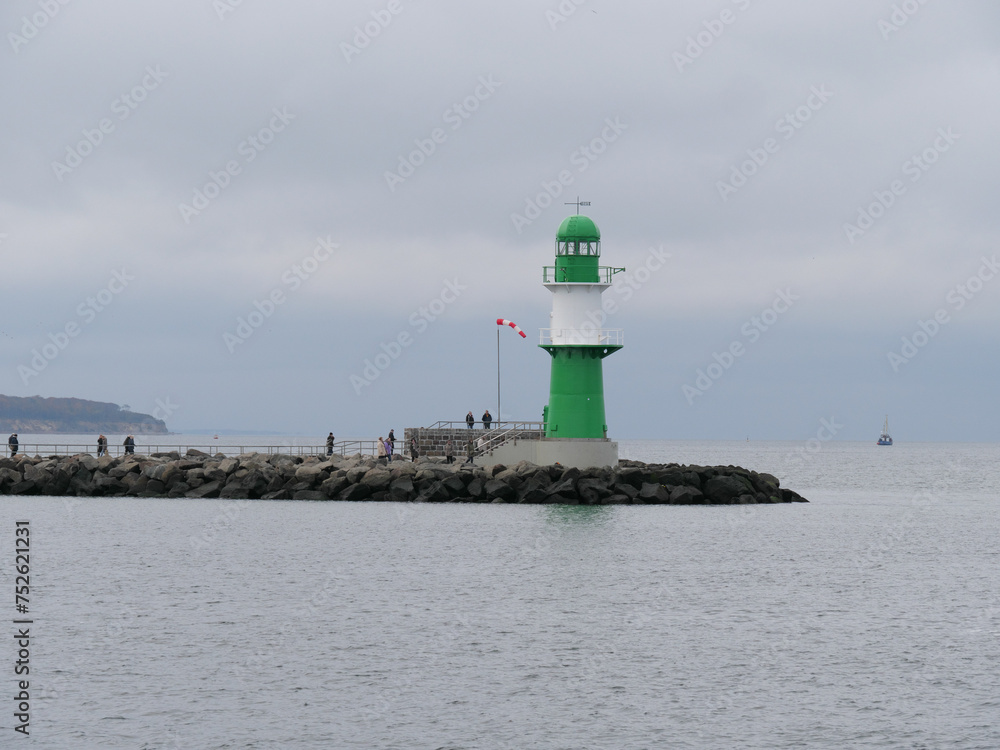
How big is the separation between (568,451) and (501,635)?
70.0 ft

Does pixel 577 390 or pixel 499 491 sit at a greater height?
pixel 577 390

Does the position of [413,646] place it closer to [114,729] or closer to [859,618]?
[114,729]

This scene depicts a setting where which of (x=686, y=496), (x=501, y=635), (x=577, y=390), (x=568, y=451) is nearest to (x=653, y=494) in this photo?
(x=686, y=496)

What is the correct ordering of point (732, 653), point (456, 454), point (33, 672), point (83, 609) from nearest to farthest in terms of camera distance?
point (33, 672)
point (732, 653)
point (83, 609)
point (456, 454)

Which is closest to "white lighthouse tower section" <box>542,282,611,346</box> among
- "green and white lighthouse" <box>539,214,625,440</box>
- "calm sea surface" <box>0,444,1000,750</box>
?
"green and white lighthouse" <box>539,214,625,440</box>

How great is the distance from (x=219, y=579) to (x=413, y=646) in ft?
26.5

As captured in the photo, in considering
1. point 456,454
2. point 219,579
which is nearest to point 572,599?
point 219,579

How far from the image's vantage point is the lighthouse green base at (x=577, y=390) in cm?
4188

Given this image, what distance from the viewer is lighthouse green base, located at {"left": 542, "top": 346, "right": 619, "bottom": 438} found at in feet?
137

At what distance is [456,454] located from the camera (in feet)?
148

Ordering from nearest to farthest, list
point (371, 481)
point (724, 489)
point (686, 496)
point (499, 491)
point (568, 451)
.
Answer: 1. point (499, 491)
2. point (568, 451)
3. point (371, 481)
4. point (686, 496)
5. point (724, 489)

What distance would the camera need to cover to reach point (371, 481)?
42.3 metres

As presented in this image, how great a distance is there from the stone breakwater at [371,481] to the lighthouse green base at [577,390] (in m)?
1.52

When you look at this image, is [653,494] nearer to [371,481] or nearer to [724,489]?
[724,489]
